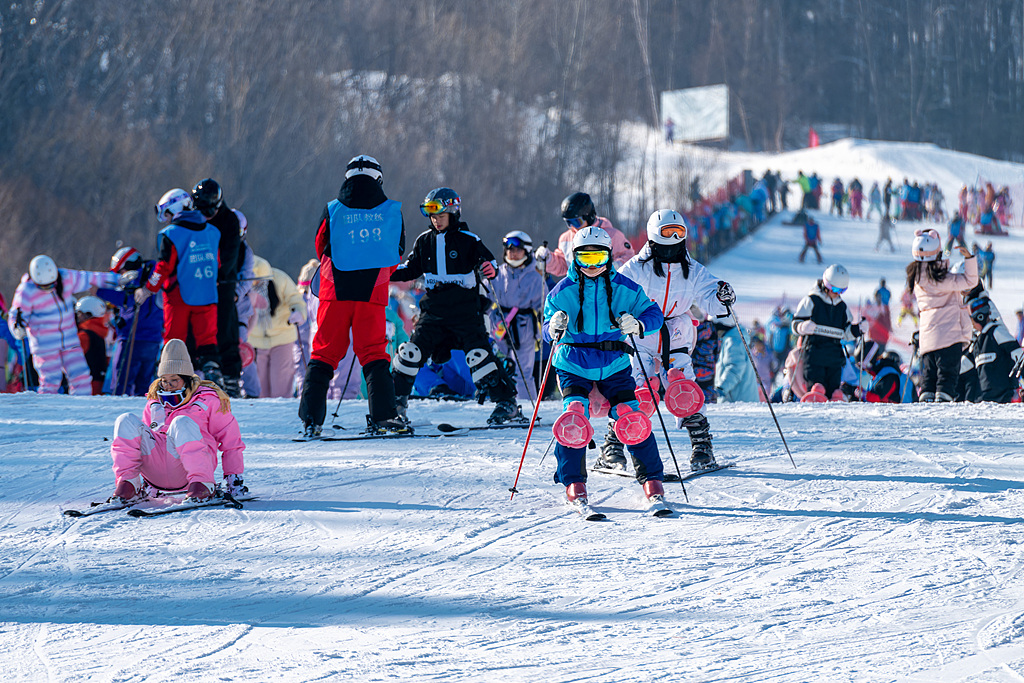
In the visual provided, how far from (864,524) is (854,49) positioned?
68158 mm

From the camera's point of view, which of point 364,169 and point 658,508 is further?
point 364,169

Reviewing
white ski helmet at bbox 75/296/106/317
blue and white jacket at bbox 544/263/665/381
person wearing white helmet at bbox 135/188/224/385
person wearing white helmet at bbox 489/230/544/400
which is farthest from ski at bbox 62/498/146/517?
white ski helmet at bbox 75/296/106/317

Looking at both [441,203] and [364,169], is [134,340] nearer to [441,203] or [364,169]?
[364,169]

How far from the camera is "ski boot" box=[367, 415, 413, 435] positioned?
22.7 ft

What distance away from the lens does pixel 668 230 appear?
19.9 ft

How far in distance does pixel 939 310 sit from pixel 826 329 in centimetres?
85

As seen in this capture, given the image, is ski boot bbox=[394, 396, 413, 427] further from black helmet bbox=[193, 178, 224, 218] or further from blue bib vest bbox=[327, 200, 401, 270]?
black helmet bbox=[193, 178, 224, 218]

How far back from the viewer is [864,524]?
16.6ft

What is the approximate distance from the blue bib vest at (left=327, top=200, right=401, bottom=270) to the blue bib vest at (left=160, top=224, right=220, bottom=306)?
1582 millimetres

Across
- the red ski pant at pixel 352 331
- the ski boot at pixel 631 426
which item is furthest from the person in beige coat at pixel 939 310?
the ski boot at pixel 631 426

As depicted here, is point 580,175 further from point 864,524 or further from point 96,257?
point 864,524

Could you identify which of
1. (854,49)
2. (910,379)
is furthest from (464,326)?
(854,49)

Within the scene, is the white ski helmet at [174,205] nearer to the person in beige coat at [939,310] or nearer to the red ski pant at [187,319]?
the red ski pant at [187,319]

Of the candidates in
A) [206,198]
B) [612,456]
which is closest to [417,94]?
[206,198]
